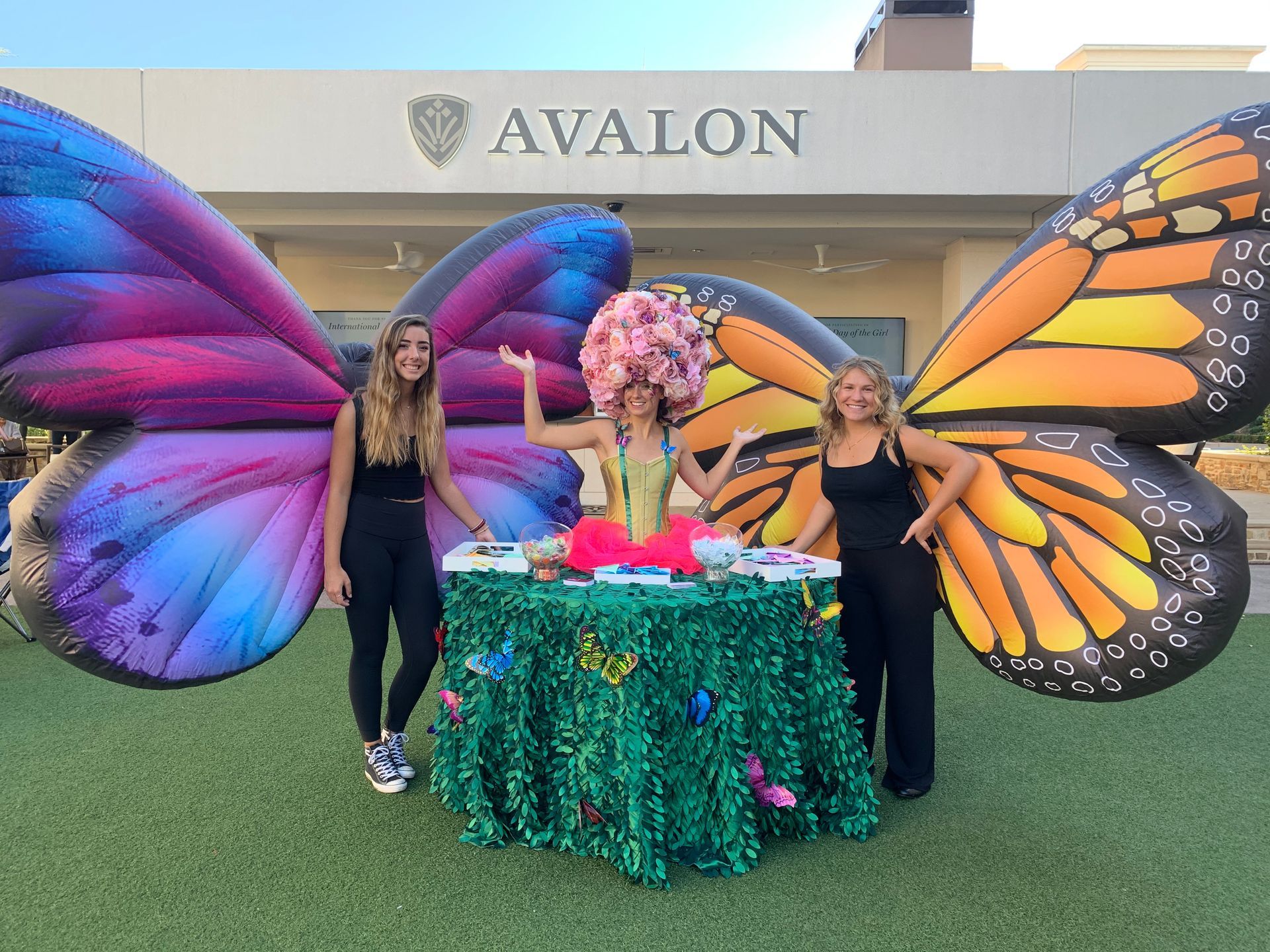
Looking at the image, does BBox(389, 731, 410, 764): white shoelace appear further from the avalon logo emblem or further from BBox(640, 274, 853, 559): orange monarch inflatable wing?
the avalon logo emblem

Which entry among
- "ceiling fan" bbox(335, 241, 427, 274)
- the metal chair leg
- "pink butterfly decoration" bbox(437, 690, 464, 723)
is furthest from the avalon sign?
"pink butterfly decoration" bbox(437, 690, 464, 723)

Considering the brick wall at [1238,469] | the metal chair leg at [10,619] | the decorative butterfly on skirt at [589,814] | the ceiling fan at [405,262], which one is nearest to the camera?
the decorative butterfly on skirt at [589,814]

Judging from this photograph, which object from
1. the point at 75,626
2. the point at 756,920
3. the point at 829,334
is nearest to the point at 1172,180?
the point at 829,334

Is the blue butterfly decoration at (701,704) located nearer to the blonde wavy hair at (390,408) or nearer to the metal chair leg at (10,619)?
the blonde wavy hair at (390,408)

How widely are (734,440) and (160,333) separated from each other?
177 centimetres

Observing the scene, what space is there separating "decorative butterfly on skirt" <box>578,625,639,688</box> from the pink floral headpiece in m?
0.83

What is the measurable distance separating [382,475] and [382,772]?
102 cm

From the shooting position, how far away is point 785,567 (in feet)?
8.04

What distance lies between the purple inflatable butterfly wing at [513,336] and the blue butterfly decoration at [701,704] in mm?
1101

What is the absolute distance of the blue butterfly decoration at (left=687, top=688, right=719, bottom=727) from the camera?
87.4 inches

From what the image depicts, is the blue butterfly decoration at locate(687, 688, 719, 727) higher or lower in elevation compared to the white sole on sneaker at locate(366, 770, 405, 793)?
higher

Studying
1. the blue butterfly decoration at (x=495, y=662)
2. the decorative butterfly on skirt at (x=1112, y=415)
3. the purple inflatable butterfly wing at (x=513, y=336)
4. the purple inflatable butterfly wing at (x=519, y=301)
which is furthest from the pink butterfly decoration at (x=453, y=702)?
the decorative butterfly on skirt at (x=1112, y=415)

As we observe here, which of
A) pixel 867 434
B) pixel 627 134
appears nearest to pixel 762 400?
pixel 867 434

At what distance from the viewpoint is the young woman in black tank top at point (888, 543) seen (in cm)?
267
